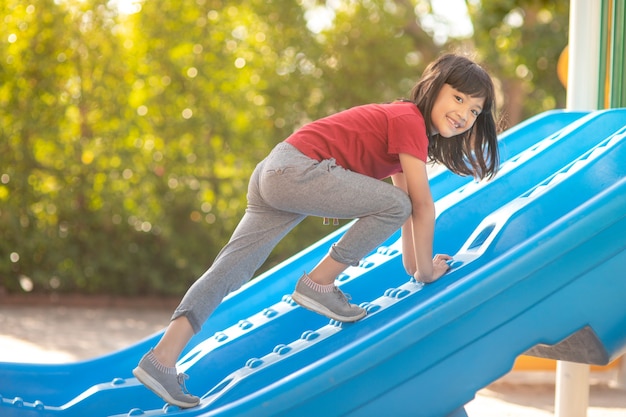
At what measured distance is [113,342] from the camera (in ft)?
17.1

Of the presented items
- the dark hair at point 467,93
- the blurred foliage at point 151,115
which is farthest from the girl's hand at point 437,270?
the blurred foliage at point 151,115

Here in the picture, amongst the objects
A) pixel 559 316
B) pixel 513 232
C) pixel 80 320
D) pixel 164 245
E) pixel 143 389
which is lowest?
pixel 559 316

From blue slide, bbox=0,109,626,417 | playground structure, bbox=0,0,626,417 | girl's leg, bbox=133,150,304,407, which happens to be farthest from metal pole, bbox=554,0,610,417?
girl's leg, bbox=133,150,304,407

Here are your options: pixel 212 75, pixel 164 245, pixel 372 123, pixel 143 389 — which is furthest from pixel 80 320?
pixel 372 123

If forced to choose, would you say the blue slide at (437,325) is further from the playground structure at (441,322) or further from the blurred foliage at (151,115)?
the blurred foliage at (151,115)

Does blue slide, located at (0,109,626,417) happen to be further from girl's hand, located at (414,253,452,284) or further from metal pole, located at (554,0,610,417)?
metal pole, located at (554,0,610,417)

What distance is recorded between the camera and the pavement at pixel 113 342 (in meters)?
3.91

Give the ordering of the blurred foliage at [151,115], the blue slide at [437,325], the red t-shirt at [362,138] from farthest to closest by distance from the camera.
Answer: the blurred foliage at [151,115], the red t-shirt at [362,138], the blue slide at [437,325]

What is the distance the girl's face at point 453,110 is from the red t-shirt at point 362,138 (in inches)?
2.4

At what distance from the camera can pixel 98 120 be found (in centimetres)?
668

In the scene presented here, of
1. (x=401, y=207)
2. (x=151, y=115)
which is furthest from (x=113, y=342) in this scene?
(x=401, y=207)

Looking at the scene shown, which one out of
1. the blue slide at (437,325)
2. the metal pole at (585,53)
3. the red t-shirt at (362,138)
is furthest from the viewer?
the metal pole at (585,53)

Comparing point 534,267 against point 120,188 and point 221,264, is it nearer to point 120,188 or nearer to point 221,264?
point 221,264

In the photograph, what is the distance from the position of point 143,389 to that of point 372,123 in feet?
3.65
